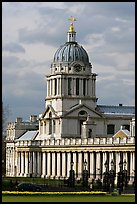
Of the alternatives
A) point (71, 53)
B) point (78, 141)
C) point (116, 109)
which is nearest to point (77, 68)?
point (71, 53)

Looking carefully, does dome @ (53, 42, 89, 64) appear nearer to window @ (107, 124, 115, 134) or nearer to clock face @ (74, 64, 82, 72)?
clock face @ (74, 64, 82, 72)

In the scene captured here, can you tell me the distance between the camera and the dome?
376ft

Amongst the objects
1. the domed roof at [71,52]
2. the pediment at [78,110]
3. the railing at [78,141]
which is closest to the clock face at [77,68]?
the domed roof at [71,52]

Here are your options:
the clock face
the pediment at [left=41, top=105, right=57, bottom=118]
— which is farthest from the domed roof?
the pediment at [left=41, top=105, right=57, bottom=118]

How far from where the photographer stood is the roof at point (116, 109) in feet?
386

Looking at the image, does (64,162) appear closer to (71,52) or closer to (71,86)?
(71,86)

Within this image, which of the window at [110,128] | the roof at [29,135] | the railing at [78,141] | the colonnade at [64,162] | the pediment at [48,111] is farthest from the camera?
the roof at [29,135]

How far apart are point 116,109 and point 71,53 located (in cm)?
1158

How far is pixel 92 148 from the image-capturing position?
315ft

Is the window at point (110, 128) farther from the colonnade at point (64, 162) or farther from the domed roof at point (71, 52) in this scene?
the colonnade at point (64, 162)

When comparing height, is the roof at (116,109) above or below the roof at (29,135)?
above

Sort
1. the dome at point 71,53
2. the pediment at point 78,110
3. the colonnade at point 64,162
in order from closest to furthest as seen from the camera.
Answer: the colonnade at point 64,162
the pediment at point 78,110
the dome at point 71,53

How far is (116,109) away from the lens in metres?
119

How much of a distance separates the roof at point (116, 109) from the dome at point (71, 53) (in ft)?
25.5
